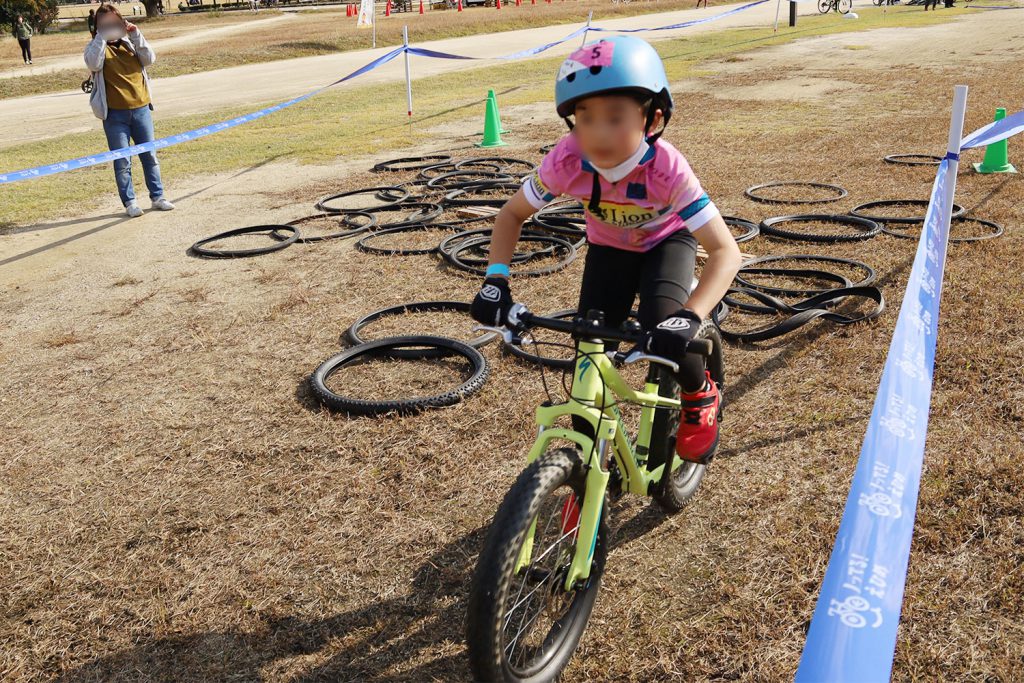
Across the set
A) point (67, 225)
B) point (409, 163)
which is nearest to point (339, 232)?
point (409, 163)

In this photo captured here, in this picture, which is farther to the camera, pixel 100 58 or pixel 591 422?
pixel 100 58

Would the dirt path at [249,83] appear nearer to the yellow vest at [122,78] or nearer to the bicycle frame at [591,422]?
the yellow vest at [122,78]

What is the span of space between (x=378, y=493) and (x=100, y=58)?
25.8 feet

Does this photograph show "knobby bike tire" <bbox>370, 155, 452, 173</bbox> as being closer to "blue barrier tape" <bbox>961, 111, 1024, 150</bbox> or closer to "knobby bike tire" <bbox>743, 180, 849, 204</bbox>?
"knobby bike tire" <bbox>743, 180, 849, 204</bbox>

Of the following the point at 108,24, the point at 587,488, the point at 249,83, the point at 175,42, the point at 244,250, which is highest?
the point at 108,24

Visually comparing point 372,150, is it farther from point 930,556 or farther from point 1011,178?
point 930,556

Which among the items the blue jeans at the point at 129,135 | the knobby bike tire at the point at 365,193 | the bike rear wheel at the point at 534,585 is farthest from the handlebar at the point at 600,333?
the blue jeans at the point at 129,135

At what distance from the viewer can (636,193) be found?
3088mm

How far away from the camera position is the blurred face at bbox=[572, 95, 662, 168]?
275cm

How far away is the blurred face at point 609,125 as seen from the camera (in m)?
2.75

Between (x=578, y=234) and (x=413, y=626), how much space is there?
18.0 ft

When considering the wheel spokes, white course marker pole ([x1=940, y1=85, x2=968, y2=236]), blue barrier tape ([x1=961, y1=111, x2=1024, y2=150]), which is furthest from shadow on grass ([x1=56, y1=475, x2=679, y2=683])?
blue barrier tape ([x1=961, y1=111, x2=1024, y2=150])

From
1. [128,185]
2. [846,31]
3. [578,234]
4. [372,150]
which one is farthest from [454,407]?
[846,31]

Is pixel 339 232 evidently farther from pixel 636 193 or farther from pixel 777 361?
pixel 636 193
